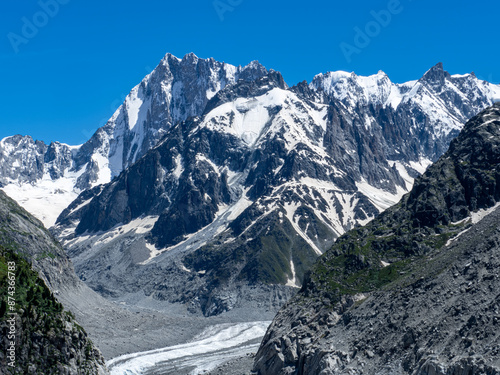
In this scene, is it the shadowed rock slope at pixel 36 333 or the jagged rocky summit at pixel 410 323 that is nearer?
the shadowed rock slope at pixel 36 333

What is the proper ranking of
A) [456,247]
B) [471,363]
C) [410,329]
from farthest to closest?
[456,247], [410,329], [471,363]

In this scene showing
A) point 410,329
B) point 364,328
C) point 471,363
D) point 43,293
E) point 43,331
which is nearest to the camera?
point 43,331

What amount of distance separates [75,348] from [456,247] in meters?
119

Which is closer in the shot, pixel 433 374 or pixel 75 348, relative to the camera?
pixel 75 348

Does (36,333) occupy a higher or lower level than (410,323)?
higher

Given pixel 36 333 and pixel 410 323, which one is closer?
pixel 36 333

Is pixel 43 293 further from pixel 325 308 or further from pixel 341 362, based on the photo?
pixel 325 308

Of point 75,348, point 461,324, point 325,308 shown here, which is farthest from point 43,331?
point 325,308

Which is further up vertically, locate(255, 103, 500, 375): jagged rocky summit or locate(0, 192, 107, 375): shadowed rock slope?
locate(0, 192, 107, 375): shadowed rock slope

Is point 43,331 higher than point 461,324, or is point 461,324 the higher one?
point 43,331

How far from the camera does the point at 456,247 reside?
191m

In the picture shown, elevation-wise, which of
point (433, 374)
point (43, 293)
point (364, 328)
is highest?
point (43, 293)

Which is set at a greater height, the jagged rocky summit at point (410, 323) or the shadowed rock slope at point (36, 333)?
the shadowed rock slope at point (36, 333)

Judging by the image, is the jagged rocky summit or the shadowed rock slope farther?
the jagged rocky summit
